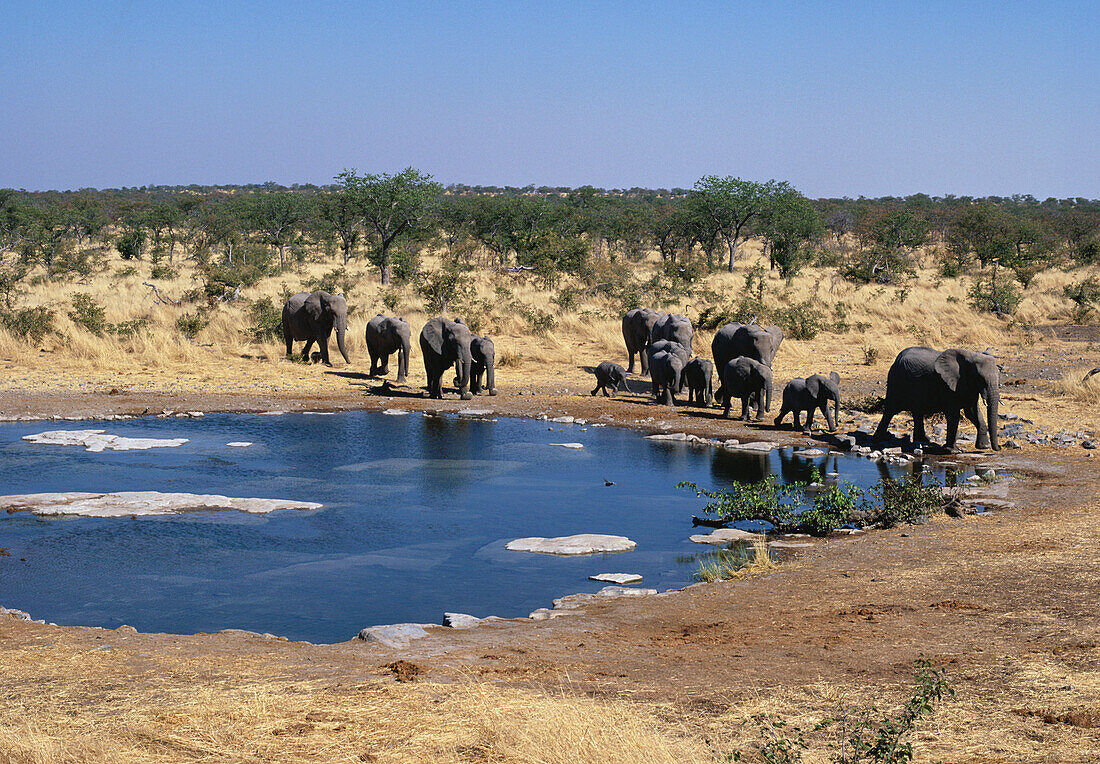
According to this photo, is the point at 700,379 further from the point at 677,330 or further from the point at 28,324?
→ the point at 28,324

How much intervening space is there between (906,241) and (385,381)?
45269 mm

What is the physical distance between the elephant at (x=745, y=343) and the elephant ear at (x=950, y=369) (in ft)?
16.7

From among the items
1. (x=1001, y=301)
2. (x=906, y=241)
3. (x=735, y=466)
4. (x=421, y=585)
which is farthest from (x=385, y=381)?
(x=906, y=241)

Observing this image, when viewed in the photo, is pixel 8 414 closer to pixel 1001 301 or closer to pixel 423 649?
pixel 423 649

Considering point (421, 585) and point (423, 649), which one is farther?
point (421, 585)

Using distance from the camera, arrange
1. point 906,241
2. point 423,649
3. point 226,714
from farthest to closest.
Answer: point 906,241, point 423,649, point 226,714

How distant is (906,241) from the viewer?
60656mm

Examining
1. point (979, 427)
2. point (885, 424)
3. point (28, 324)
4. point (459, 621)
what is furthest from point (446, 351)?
point (459, 621)

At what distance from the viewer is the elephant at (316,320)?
2577 centimetres

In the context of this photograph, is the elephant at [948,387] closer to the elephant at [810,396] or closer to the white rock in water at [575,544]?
the elephant at [810,396]

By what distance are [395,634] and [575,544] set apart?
12.5 feet

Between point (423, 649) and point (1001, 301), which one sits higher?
point (1001, 301)

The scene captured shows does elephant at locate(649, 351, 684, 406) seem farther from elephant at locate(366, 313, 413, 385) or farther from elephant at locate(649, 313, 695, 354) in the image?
elephant at locate(366, 313, 413, 385)

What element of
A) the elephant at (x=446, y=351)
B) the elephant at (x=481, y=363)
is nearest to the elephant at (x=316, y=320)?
the elephant at (x=446, y=351)
